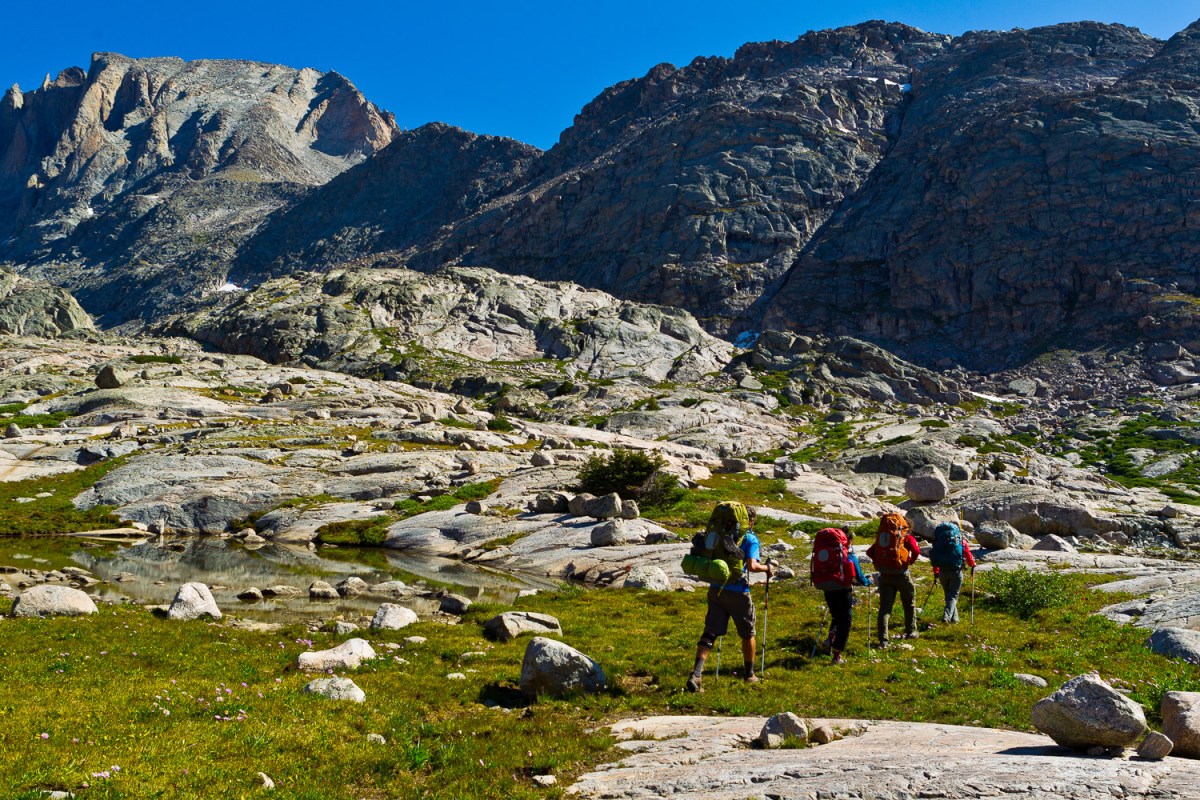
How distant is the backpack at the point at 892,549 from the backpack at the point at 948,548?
3.77 metres

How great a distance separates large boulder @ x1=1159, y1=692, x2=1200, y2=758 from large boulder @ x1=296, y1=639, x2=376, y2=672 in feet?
47.9

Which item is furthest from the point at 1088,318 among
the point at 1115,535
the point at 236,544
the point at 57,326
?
the point at 57,326

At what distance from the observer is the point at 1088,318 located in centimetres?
18438

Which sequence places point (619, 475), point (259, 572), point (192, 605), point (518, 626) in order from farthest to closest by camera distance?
point (619, 475), point (259, 572), point (192, 605), point (518, 626)

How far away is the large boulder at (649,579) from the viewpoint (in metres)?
30.0

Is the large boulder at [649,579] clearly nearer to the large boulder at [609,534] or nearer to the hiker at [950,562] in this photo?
the large boulder at [609,534]

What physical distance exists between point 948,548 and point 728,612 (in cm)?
1065

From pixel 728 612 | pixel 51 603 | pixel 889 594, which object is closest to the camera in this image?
pixel 728 612

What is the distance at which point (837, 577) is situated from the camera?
56.5 ft

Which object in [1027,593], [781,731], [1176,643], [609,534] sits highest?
[781,731]

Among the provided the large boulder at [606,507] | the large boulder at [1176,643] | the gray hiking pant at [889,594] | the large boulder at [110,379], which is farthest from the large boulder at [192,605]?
the large boulder at [110,379]

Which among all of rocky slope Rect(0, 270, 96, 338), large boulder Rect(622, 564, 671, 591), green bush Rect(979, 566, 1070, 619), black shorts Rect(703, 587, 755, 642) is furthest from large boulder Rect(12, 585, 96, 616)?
rocky slope Rect(0, 270, 96, 338)

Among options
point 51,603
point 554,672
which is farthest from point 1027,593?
point 51,603

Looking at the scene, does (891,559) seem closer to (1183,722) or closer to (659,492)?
(1183,722)
